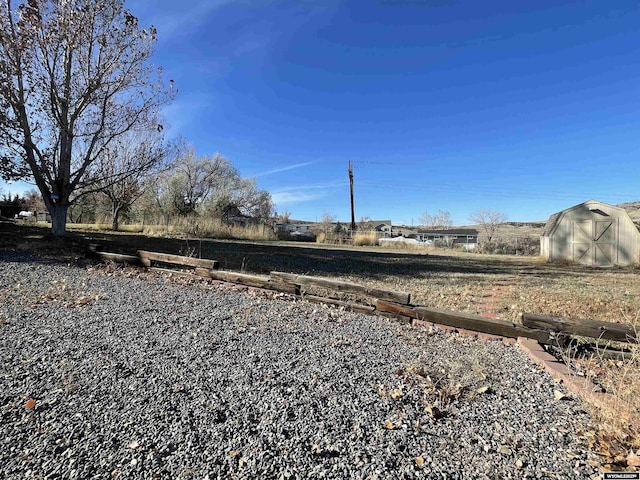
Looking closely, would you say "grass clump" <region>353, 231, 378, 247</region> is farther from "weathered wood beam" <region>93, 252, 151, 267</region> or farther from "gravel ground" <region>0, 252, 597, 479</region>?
"gravel ground" <region>0, 252, 597, 479</region>

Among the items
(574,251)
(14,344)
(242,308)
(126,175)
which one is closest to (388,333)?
(242,308)

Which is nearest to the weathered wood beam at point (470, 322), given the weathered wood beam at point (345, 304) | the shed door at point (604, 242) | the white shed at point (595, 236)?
the weathered wood beam at point (345, 304)

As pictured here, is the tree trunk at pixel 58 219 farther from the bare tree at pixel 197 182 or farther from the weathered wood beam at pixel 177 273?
the bare tree at pixel 197 182

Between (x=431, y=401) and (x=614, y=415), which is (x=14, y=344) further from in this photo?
(x=614, y=415)

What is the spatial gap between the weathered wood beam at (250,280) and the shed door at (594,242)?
16.9 metres

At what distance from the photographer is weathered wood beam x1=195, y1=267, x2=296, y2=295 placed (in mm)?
4953

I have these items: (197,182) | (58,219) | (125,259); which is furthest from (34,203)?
(125,259)

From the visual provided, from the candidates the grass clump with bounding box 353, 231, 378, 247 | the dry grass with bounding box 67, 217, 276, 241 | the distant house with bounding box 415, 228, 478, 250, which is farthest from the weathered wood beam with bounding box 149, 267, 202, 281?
the distant house with bounding box 415, 228, 478, 250

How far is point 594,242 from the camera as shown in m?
15.6

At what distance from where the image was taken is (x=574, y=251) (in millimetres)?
16188

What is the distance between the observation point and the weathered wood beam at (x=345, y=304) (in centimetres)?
433

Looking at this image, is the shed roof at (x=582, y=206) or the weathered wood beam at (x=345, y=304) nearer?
the weathered wood beam at (x=345, y=304)

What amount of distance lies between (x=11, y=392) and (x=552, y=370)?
3.91 m

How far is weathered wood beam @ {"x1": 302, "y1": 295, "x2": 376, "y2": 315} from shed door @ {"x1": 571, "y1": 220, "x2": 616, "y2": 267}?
16.4 m
